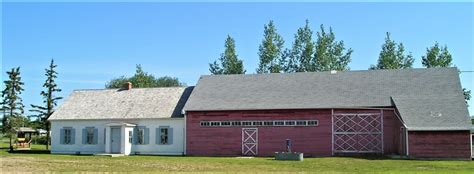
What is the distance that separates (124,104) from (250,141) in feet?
33.9

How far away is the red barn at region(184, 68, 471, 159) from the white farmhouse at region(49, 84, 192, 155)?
1593mm

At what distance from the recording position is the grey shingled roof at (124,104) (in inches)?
1526

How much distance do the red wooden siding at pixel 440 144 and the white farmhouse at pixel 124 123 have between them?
47.7ft

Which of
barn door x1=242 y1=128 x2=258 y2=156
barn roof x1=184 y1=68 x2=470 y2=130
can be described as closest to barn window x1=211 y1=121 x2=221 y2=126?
barn roof x1=184 y1=68 x2=470 y2=130

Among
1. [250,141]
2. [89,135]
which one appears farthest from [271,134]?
[89,135]

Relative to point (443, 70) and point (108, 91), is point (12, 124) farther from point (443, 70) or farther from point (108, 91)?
point (443, 70)

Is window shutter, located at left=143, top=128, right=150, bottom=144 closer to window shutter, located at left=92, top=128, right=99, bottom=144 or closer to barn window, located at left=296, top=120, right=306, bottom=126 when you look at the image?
window shutter, located at left=92, top=128, right=99, bottom=144

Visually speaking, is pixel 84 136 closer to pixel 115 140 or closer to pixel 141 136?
pixel 115 140

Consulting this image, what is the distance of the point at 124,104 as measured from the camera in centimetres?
4059

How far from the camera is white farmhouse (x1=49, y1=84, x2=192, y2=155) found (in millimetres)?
37656

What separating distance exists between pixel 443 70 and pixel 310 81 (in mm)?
8458

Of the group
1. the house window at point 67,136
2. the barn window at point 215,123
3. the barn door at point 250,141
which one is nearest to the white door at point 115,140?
the house window at point 67,136

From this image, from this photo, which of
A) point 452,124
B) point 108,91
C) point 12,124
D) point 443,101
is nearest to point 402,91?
point 443,101

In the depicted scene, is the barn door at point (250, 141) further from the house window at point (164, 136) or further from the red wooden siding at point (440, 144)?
the red wooden siding at point (440, 144)
